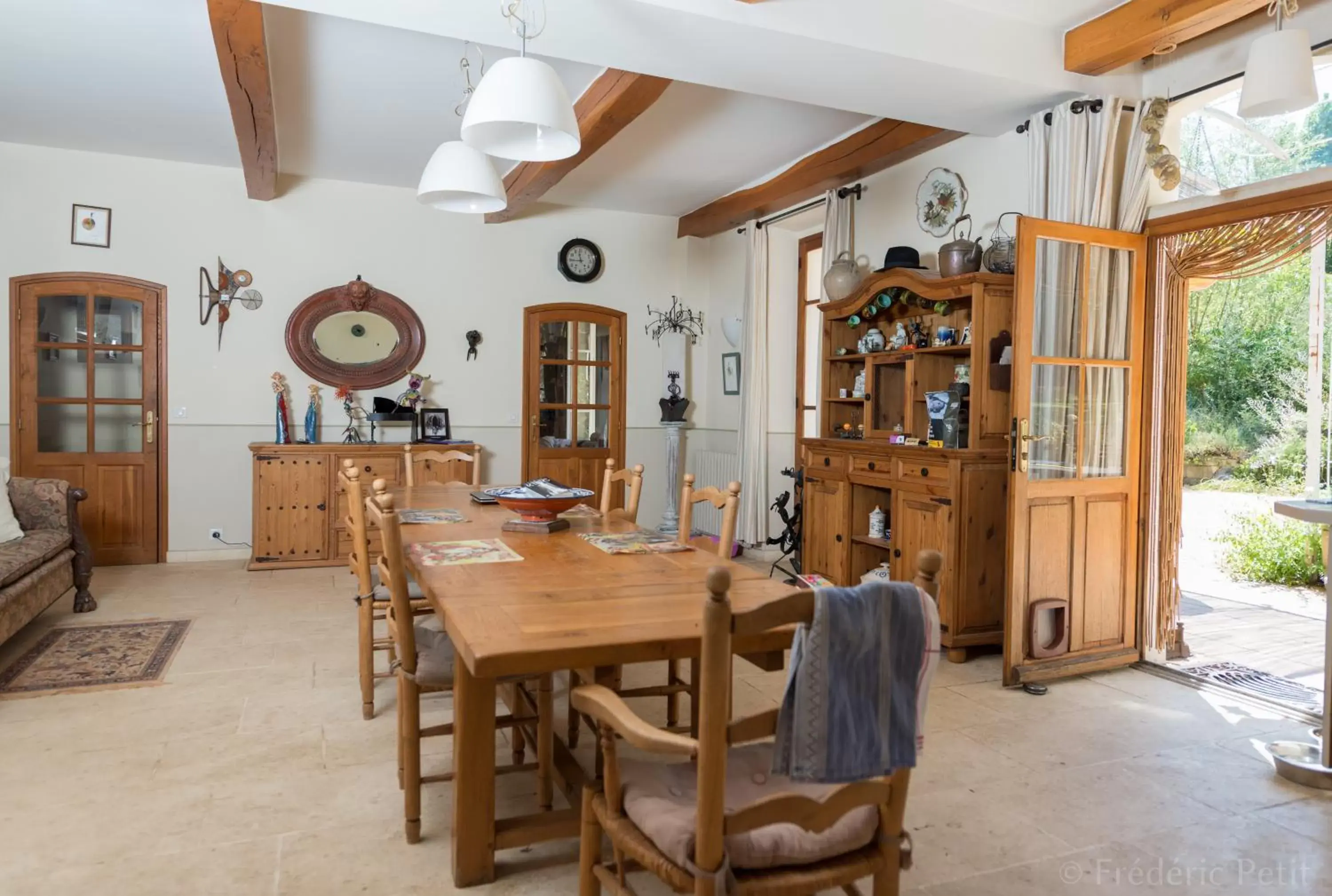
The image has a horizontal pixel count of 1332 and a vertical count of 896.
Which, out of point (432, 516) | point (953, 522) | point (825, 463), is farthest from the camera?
point (825, 463)

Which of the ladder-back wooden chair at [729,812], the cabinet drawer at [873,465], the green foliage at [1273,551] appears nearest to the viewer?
the ladder-back wooden chair at [729,812]

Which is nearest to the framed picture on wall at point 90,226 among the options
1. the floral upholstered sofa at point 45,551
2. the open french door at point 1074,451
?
the floral upholstered sofa at point 45,551

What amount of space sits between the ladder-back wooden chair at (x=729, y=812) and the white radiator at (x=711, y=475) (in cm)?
518

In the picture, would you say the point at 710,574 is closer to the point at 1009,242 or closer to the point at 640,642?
the point at 640,642

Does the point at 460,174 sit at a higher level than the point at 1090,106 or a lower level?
lower

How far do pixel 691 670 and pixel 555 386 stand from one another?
4.54 metres

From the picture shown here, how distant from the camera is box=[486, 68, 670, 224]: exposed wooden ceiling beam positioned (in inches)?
156

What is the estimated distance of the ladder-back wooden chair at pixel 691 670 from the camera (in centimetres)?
262

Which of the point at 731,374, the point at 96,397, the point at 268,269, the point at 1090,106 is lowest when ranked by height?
the point at 96,397

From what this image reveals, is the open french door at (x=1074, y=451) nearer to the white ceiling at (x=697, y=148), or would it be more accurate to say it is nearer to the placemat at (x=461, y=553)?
the white ceiling at (x=697, y=148)

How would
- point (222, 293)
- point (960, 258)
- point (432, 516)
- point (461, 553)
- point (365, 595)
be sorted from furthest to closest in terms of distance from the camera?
point (222, 293) → point (960, 258) → point (432, 516) → point (365, 595) → point (461, 553)

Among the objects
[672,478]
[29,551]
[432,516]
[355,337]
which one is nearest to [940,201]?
[672,478]

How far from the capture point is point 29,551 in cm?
396

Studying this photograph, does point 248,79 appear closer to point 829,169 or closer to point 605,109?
point 605,109
